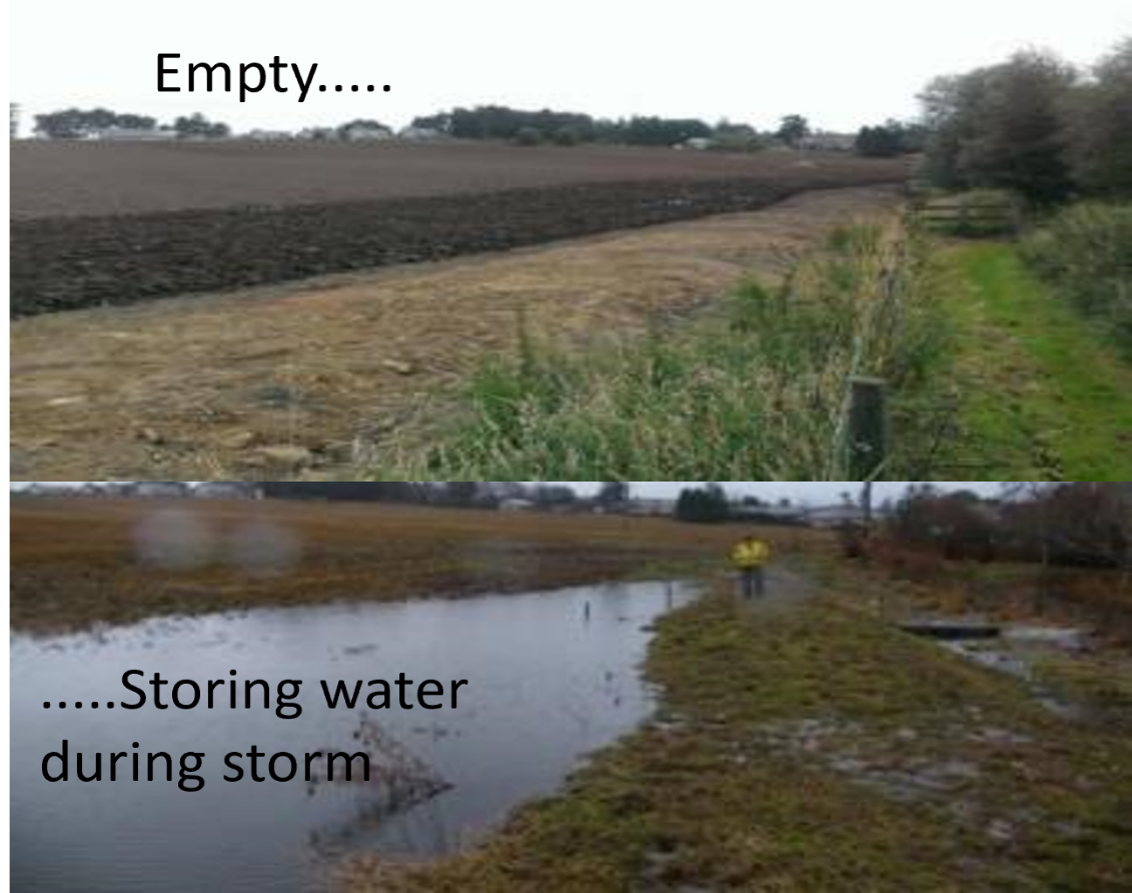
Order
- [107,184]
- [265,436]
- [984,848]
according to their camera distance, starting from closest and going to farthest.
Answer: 1. [984,848]
2. [265,436]
3. [107,184]

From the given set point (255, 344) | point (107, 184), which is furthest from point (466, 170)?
point (255, 344)

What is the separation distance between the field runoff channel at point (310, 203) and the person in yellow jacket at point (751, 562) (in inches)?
129

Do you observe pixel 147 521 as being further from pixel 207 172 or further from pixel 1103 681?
pixel 207 172

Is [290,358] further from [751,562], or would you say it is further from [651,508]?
[751,562]

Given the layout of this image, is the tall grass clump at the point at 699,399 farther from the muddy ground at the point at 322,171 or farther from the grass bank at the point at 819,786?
the muddy ground at the point at 322,171

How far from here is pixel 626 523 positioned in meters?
2.93

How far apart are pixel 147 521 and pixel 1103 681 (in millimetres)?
1886

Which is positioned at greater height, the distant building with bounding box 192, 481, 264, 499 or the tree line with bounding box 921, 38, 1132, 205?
the tree line with bounding box 921, 38, 1132, 205

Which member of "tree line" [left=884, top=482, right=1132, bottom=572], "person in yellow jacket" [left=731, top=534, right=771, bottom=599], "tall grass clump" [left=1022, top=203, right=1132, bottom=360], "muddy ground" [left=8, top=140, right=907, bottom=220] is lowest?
"person in yellow jacket" [left=731, top=534, right=771, bottom=599]

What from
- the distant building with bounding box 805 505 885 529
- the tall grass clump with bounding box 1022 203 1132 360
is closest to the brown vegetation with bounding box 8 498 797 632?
the distant building with bounding box 805 505 885 529

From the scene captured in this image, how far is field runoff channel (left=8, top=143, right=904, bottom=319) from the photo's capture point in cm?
1562

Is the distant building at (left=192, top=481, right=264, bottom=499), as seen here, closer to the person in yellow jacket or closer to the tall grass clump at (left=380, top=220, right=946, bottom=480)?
the person in yellow jacket

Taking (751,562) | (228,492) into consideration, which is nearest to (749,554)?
(751,562)

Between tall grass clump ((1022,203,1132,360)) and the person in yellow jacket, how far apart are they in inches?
388
